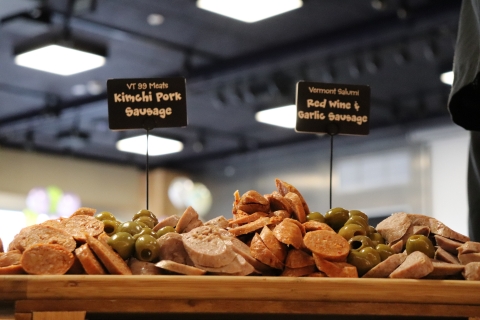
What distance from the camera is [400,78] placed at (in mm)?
8008

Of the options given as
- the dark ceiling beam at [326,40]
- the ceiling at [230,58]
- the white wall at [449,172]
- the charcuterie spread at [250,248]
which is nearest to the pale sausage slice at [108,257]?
the charcuterie spread at [250,248]

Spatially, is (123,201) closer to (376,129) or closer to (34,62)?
(376,129)

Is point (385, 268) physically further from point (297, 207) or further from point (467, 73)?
point (467, 73)

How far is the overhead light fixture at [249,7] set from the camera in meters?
4.43

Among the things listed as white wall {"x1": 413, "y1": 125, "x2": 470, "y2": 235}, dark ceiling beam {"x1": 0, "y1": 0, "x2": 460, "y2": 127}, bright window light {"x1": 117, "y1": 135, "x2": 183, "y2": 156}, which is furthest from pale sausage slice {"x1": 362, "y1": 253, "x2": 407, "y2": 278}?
white wall {"x1": 413, "y1": 125, "x2": 470, "y2": 235}

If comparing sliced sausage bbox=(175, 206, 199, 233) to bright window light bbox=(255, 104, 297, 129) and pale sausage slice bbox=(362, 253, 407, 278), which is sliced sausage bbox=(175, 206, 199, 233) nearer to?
pale sausage slice bbox=(362, 253, 407, 278)

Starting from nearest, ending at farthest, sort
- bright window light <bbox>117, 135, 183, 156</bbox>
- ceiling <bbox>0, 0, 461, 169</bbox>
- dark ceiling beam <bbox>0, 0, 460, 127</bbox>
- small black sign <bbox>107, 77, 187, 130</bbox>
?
small black sign <bbox>107, 77, 187, 130</bbox>, dark ceiling beam <bbox>0, 0, 460, 127</bbox>, ceiling <bbox>0, 0, 461, 169</bbox>, bright window light <bbox>117, 135, 183, 156</bbox>

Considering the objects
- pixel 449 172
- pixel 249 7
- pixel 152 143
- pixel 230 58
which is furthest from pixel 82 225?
pixel 449 172

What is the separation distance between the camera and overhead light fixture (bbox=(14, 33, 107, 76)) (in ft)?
18.0

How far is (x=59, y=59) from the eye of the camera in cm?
575

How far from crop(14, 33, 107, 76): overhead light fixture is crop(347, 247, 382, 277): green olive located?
4336mm

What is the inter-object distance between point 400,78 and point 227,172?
520 centimetres

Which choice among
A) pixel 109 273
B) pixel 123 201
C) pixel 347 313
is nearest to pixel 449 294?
pixel 347 313

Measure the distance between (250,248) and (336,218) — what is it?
0.31 m
